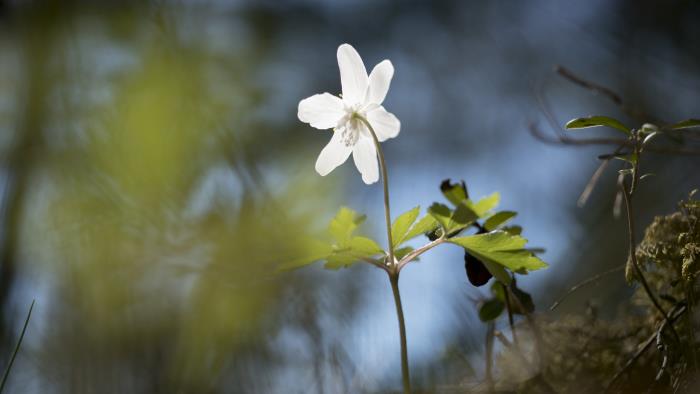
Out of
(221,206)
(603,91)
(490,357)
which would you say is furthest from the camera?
(221,206)

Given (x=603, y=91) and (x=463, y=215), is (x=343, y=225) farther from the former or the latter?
(x=603, y=91)

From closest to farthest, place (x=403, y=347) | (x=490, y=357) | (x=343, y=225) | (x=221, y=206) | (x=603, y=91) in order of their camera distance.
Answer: (x=403, y=347), (x=343, y=225), (x=490, y=357), (x=603, y=91), (x=221, y=206)

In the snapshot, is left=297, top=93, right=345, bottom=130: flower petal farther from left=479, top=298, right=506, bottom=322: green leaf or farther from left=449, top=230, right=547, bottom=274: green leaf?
left=479, top=298, right=506, bottom=322: green leaf

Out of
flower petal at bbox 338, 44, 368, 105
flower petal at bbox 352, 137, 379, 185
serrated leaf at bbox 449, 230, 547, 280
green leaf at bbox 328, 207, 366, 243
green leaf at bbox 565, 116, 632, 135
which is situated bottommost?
serrated leaf at bbox 449, 230, 547, 280

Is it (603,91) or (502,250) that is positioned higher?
(603,91)

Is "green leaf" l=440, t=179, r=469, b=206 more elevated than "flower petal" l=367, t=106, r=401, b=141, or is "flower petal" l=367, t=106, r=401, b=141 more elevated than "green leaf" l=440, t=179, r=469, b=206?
"flower petal" l=367, t=106, r=401, b=141


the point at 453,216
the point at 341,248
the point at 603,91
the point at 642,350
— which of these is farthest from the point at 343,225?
the point at 603,91

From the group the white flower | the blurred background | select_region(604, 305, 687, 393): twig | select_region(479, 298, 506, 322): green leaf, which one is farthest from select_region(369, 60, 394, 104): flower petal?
select_region(604, 305, 687, 393): twig

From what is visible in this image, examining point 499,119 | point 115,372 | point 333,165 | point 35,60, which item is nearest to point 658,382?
point 333,165
